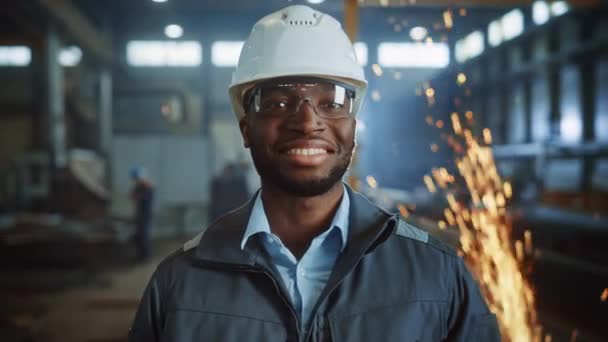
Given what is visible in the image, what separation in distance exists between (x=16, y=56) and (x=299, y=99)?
59.4 ft

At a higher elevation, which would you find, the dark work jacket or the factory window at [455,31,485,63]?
the factory window at [455,31,485,63]

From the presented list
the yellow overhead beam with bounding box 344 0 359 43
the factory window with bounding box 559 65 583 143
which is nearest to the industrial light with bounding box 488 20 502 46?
the factory window with bounding box 559 65 583 143

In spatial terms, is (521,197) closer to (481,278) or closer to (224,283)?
(481,278)

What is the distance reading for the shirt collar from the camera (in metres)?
1.39

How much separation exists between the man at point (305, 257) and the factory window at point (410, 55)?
13617mm

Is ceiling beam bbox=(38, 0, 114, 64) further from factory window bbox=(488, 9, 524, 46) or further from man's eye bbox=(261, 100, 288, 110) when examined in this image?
factory window bbox=(488, 9, 524, 46)

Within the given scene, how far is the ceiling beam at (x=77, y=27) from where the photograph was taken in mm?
9086

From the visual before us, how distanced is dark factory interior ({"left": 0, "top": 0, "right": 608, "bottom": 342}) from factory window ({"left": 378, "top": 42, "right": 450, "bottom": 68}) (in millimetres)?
83

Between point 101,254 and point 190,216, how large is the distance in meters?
3.29

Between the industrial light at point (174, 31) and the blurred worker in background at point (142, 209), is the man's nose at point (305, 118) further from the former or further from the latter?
the industrial light at point (174, 31)

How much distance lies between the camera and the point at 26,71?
16.8m

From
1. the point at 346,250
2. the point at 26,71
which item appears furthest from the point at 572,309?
the point at 26,71

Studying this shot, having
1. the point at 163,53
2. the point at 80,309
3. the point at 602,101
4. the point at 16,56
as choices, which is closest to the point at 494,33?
the point at 602,101

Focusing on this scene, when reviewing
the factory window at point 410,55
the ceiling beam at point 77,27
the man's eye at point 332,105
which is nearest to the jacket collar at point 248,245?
the man's eye at point 332,105
